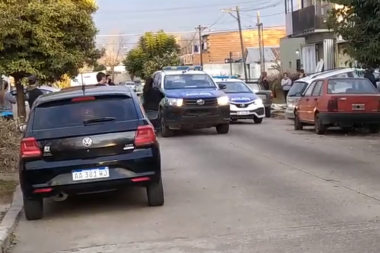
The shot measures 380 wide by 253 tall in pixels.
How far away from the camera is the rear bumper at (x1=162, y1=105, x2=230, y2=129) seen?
18.6 meters

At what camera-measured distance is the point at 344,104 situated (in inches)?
689

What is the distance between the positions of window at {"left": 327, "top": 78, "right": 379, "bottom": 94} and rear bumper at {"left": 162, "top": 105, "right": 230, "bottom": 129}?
300cm

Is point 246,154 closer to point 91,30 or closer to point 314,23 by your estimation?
point 91,30

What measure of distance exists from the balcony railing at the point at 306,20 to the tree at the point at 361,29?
19.7 m

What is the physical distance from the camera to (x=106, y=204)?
31.6 ft

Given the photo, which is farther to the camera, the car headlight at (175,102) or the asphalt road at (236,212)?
the car headlight at (175,102)

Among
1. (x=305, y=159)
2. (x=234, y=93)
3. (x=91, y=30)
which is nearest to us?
(x=305, y=159)

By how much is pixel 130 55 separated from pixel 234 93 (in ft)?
153

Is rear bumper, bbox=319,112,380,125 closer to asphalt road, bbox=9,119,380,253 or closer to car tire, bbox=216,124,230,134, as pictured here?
car tire, bbox=216,124,230,134

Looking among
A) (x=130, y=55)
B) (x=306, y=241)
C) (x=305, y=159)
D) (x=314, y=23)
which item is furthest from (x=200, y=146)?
(x=130, y=55)

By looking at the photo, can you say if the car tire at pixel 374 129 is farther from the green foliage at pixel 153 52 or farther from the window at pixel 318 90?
the green foliage at pixel 153 52

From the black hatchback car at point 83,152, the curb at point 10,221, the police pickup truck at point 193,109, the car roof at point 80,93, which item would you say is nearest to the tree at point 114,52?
the police pickup truck at point 193,109

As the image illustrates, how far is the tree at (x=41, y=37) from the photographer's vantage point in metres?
20.7

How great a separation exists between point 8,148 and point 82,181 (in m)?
5.62
